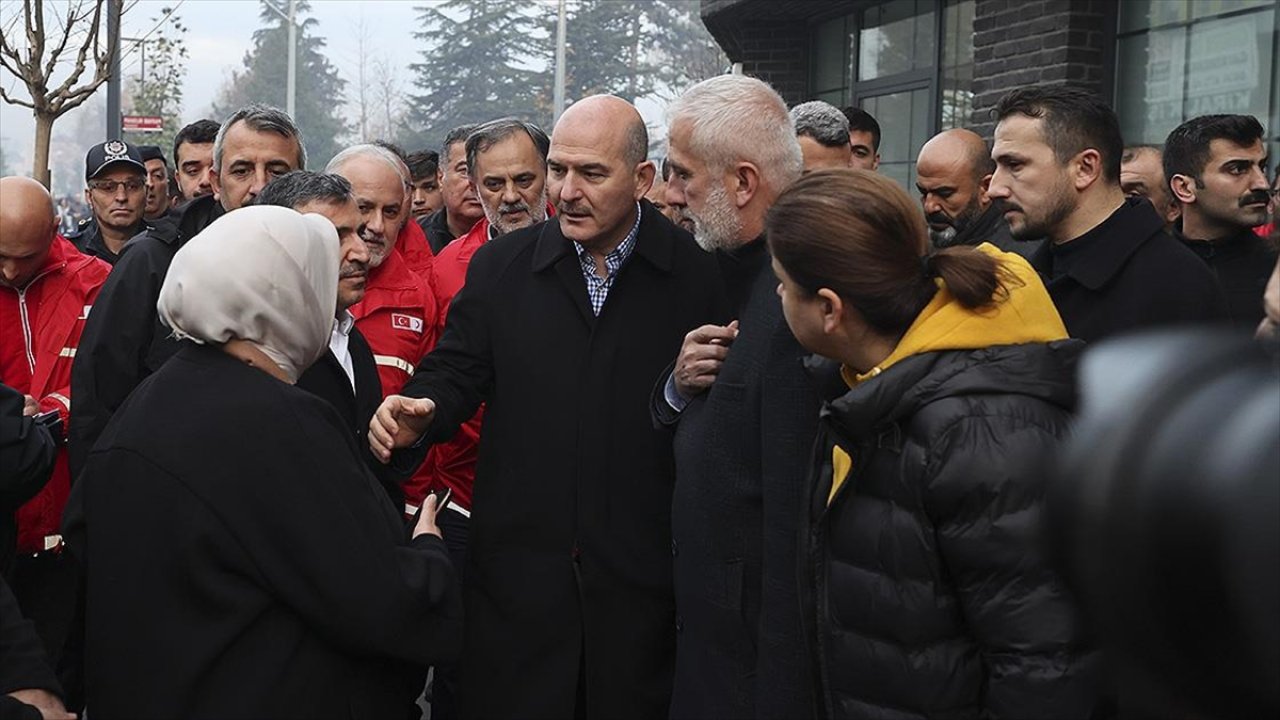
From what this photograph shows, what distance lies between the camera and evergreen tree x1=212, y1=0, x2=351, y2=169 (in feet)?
249

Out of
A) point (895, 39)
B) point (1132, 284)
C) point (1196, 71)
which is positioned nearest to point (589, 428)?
point (1132, 284)

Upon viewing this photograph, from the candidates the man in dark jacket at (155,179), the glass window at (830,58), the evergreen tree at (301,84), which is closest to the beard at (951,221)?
the man in dark jacket at (155,179)

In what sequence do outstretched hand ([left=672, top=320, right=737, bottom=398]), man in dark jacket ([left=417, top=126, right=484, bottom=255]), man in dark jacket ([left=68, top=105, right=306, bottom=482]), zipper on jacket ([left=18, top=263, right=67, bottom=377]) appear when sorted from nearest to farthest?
outstretched hand ([left=672, top=320, right=737, bottom=398])
man in dark jacket ([left=68, top=105, right=306, bottom=482])
zipper on jacket ([left=18, top=263, right=67, bottom=377])
man in dark jacket ([left=417, top=126, right=484, bottom=255])

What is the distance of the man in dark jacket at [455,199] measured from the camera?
7.19 meters

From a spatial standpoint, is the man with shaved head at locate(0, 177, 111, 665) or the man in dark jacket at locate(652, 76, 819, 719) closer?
the man in dark jacket at locate(652, 76, 819, 719)

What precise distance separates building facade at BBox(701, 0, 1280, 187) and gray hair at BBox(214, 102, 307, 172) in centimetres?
521

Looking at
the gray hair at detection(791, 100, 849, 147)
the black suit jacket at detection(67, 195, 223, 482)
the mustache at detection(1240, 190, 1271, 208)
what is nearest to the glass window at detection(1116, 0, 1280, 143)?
the mustache at detection(1240, 190, 1271, 208)

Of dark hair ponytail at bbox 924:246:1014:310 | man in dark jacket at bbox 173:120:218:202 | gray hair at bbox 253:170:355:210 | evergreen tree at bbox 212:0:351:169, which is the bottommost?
dark hair ponytail at bbox 924:246:1014:310

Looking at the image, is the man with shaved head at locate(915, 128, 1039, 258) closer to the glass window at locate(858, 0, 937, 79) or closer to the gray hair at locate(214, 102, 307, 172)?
the gray hair at locate(214, 102, 307, 172)

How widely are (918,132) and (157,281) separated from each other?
8.17m

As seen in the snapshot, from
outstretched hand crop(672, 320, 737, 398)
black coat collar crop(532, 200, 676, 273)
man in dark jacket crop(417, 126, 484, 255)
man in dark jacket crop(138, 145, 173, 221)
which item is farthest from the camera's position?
man in dark jacket crop(138, 145, 173, 221)

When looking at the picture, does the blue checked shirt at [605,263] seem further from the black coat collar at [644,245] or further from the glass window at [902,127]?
the glass window at [902,127]

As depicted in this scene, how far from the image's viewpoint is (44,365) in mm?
4859

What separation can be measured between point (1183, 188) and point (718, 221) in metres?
3.23
